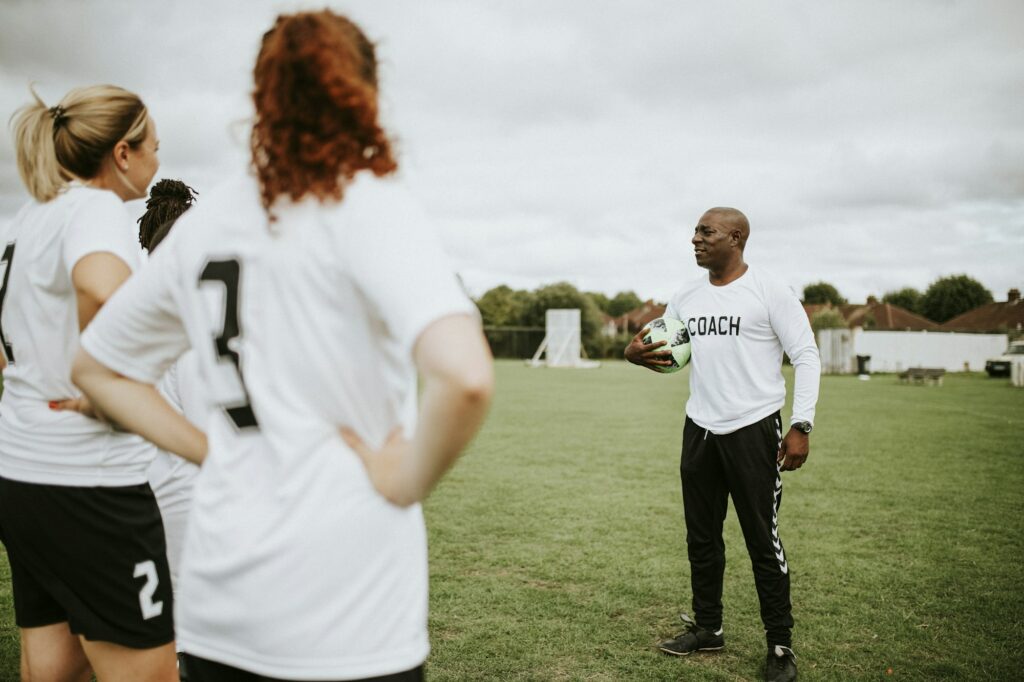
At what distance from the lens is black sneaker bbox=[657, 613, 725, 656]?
4.53 metres

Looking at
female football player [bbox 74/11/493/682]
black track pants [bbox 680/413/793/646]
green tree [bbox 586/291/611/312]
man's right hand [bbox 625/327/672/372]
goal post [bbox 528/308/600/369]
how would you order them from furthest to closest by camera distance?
green tree [bbox 586/291/611/312], goal post [bbox 528/308/600/369], man's right hand [bbox 625/327/672/372], black track pants [bbox 680/413/793/646], female football player [bbox 74/11/493/682]

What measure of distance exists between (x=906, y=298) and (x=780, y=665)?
390ft

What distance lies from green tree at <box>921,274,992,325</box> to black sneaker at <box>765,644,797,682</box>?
10389 centimetres

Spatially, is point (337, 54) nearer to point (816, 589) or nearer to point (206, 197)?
point (206, 197)

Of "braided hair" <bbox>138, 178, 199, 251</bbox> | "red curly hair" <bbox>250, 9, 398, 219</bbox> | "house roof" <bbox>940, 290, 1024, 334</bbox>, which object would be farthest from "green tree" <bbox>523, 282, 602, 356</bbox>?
"red curly hair" <bbox>250, 9, 398, 219</bbox>

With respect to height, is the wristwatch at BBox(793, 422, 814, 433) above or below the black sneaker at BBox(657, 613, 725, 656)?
above

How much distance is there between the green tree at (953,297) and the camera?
93250 mm

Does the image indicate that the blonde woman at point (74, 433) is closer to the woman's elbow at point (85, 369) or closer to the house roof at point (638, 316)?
the woman's elbow at point (85, 369)

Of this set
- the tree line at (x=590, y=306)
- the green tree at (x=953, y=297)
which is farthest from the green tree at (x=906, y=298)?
the green tree at (x=953, y=297)

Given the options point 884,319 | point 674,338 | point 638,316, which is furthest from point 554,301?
point 674,338

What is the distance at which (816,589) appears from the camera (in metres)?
5.70

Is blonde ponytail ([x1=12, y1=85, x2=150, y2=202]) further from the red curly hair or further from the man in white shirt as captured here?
the man in white shirt

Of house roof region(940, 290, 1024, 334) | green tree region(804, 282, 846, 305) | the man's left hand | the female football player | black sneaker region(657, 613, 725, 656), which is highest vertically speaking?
green tree region(804, 282, 846, 305)

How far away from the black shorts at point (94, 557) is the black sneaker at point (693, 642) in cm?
325
